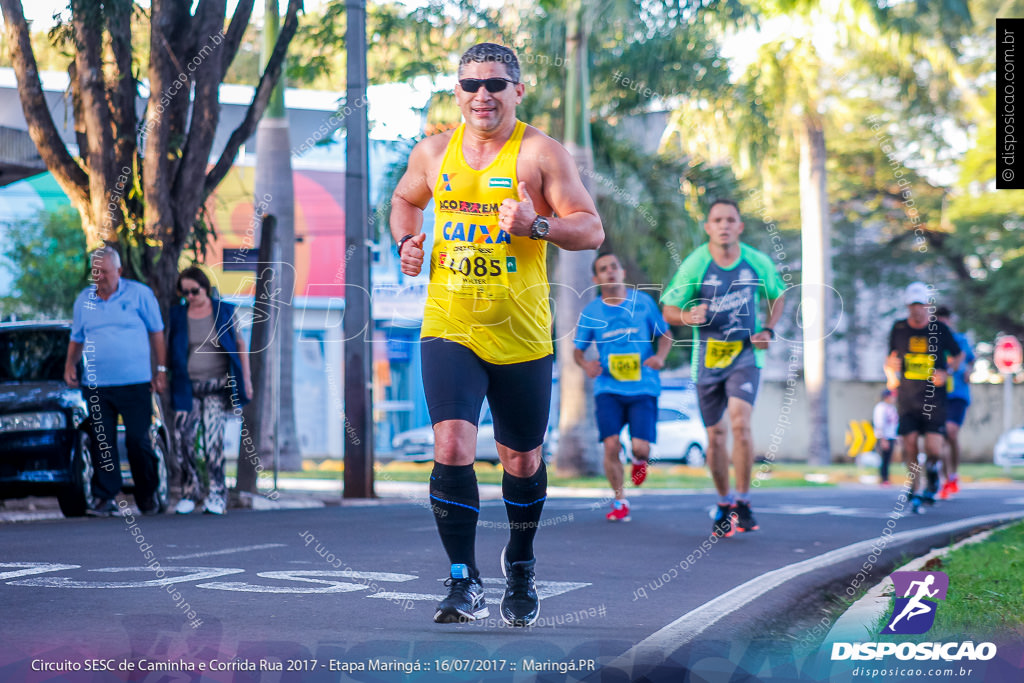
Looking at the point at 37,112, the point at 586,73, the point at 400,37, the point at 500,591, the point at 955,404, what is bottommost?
the point at 500,591

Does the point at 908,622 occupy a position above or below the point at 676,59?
below

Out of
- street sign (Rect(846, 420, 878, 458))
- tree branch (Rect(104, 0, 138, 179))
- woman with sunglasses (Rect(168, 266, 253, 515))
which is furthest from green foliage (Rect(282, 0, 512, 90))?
street sign (Rect(846, 420, 878, 458))

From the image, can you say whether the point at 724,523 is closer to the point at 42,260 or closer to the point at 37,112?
the point at 37,112

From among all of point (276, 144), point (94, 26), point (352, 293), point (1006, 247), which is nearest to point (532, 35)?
point (276, 144)

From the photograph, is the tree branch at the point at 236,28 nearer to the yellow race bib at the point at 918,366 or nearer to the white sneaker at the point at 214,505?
the white sneaker at the point at 214,505

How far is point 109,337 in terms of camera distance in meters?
10.4

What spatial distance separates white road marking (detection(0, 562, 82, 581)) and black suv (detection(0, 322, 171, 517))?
3.13 metres

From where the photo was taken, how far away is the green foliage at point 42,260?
1080 inches

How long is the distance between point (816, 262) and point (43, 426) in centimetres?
2150

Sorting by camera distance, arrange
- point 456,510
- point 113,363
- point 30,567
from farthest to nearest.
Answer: point 113,363, point 30,567, point 456,510

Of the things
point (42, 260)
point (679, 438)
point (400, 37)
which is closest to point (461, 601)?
point (400, 37)

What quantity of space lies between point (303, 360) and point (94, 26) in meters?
29.3

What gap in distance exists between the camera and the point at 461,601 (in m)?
5.07

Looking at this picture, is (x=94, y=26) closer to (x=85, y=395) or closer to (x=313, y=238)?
(x=85, y=395)
